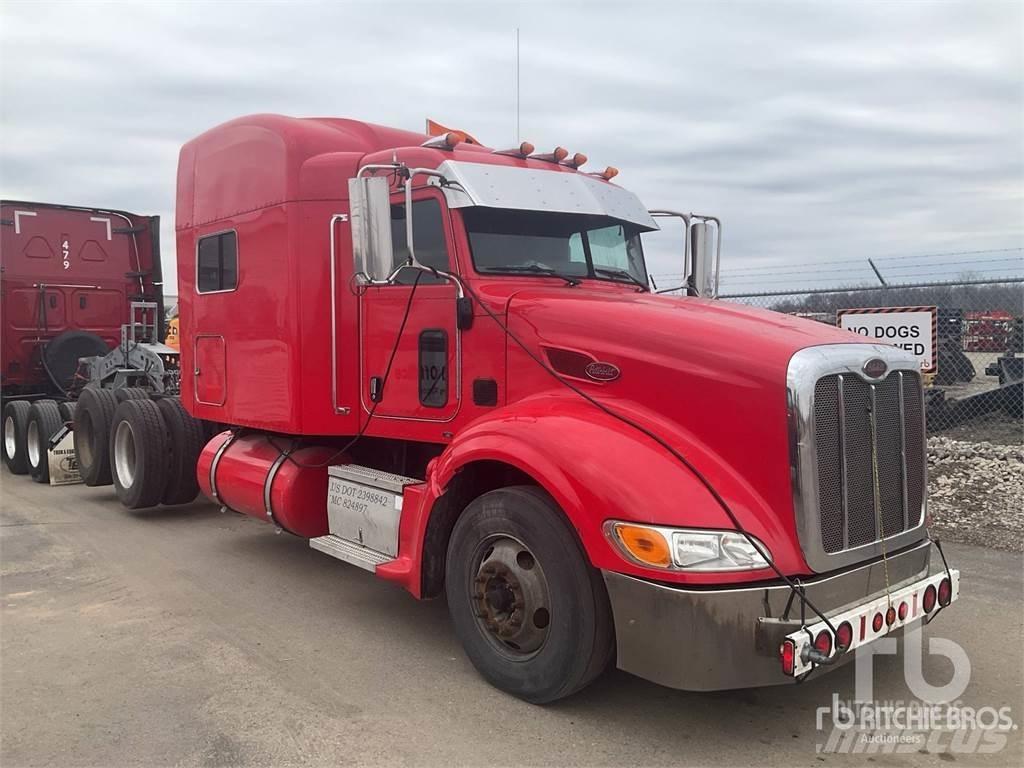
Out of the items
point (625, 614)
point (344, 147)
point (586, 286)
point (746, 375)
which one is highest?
point (344, 147)

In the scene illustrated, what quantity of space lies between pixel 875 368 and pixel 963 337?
11.1 meters

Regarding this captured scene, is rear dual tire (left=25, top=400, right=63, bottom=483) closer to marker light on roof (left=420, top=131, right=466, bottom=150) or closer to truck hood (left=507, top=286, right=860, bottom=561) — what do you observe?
marker light on roof (left=420, top=131, right=466, bottom=150)

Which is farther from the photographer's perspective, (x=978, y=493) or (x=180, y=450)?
(x=180, y=450)

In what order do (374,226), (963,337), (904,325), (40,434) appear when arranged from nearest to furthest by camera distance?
(374,226), (904,325), (40,434), (963,337)

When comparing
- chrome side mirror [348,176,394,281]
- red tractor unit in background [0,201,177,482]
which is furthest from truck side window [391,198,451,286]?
red tractor unit in background [0,201,177,482]

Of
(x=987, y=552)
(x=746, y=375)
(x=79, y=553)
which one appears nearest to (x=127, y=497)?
(x=79, y=553)

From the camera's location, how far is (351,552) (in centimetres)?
510

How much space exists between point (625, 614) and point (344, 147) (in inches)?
156

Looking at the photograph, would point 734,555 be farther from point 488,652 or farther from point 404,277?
point 404,277

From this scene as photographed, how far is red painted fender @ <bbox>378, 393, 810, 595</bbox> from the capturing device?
3.37 m

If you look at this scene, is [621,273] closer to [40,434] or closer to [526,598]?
[526,598]

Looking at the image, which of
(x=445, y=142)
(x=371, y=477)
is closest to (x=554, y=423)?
(x=371, y=477)

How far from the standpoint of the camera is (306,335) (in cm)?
566

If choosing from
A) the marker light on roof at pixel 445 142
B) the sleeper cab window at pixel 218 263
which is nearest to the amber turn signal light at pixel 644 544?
the marker light on roof at pixel 445 142
